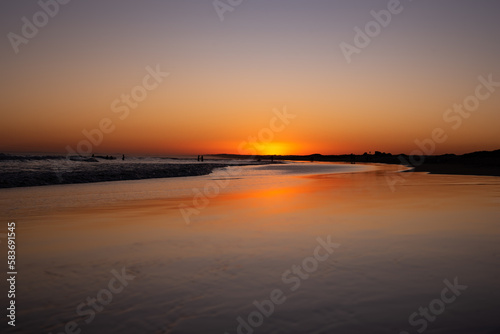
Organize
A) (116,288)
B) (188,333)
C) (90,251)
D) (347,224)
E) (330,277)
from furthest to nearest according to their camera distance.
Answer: (347,224)
(90,251)
(330,277)
(116,288)
(188,333)

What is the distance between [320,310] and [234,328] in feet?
3.87

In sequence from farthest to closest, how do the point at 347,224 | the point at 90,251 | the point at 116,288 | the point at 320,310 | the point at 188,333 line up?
the point at 347,224
the point at 90,251
the point at 116,288
the point at 320,310
the point at 188,333

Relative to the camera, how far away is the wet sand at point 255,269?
4.42m

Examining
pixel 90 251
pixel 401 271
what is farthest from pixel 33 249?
pixel 401 271

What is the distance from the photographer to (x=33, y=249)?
25.2 feet

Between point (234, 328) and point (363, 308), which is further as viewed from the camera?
point (363, 308)

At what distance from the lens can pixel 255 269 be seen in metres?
6.35

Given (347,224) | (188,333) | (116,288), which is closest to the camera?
(188,333)

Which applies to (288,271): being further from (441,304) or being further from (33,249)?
(33,249)

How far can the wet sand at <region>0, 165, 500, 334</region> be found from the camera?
442 cm

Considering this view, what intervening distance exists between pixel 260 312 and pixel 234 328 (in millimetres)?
518

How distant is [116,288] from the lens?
18.0 ft

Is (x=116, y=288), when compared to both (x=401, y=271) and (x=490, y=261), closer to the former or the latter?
(x=401, y=271)

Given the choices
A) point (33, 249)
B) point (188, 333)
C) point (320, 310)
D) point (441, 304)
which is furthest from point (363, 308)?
point (33, 249)
